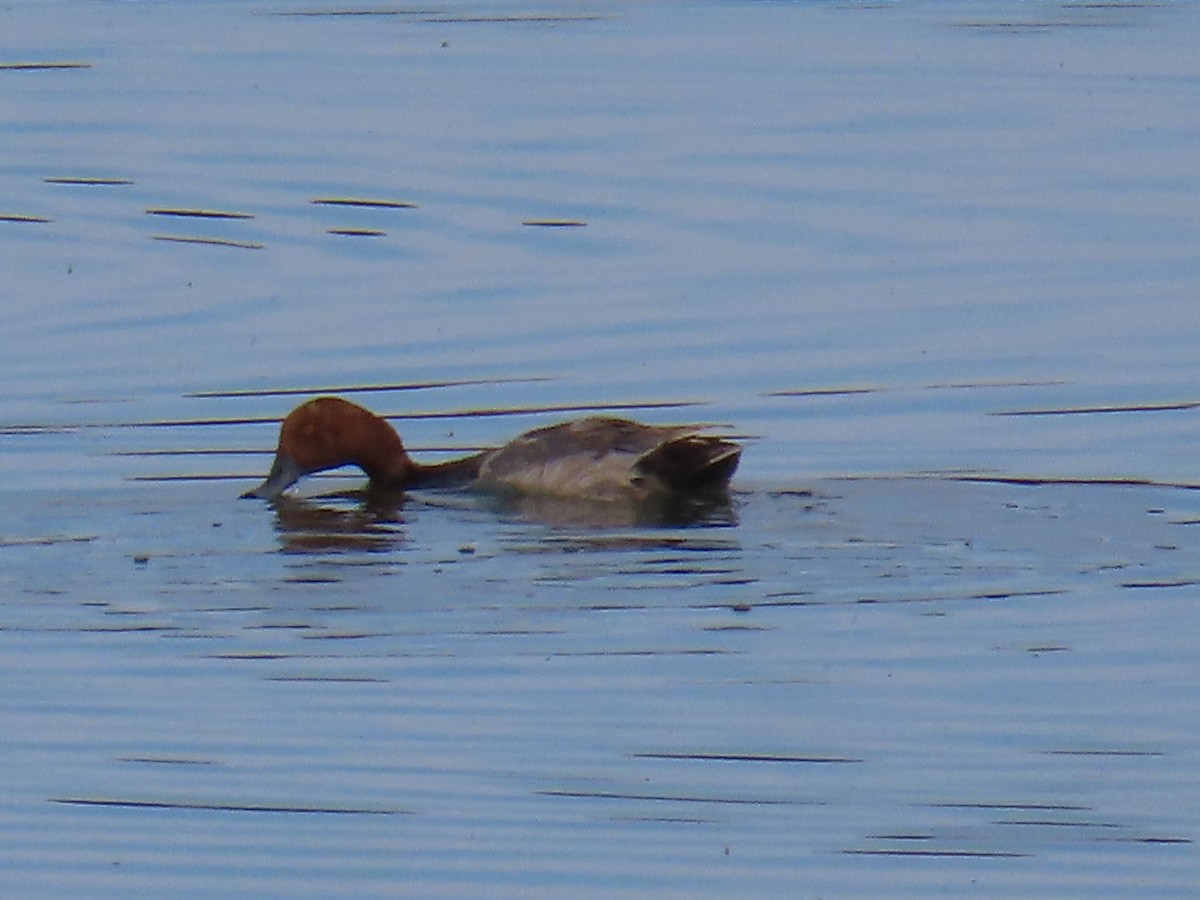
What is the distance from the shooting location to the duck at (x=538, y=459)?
12523mm

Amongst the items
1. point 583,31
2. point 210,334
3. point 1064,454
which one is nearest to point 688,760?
point 1064,454

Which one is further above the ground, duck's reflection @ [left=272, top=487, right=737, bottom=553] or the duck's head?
the duck's head

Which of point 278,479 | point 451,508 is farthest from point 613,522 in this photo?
point 278,479

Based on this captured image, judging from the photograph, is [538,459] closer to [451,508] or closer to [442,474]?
[451,508]

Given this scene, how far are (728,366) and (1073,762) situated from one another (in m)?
6.60

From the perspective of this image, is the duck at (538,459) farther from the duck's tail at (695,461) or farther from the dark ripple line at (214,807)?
the dark ripple line at (214,807)

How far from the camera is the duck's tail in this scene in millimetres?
12414

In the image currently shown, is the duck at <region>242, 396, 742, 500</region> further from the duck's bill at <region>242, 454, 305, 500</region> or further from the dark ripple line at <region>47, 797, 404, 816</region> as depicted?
the dark ripple line at <region>47, 797, 404, 816</region>

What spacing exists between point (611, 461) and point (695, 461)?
412 mm

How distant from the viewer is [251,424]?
1451 centimetres

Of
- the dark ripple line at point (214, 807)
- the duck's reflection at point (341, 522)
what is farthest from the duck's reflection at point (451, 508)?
the dark ripple line at point (214, 807)

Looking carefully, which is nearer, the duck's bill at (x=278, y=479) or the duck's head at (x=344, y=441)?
the duck's bill at (x=278, y=479)

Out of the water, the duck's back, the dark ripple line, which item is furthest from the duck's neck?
the dark ripple line

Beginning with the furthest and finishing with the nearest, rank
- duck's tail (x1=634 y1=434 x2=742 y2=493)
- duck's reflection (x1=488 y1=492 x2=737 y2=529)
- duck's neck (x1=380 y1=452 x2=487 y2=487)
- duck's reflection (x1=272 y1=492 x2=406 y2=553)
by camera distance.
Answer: duck's neck (x1=380 y1=452 x2=487 y2=487) → duck's tail (x1=634 y1=434 x2=742 y2=493) → duck's reflection (x1=488 y1=492 x2=737 y2=529) → duck's reflection (x1=272 y1=492 x2=406 y2=553)
